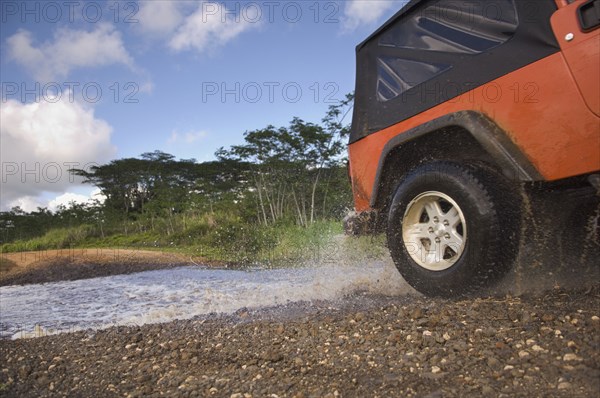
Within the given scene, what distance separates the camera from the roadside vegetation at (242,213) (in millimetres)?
13438

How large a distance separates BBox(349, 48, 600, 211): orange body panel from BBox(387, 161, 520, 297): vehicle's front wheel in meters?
0.34

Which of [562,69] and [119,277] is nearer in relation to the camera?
[562,69]

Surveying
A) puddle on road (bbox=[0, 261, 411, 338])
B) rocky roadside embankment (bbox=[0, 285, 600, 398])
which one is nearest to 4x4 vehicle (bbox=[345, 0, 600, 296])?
rocky roadside embankment (bbox=[0, 285, 600, 398])

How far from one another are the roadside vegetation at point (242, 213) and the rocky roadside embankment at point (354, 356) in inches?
319

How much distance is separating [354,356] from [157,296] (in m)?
4.55

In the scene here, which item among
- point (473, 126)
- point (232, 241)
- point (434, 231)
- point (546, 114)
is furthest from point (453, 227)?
point (232, 241)

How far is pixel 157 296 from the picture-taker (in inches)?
233

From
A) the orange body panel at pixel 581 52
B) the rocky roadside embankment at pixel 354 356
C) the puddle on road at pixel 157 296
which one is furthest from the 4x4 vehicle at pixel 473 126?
the puddle on road at pixel 157 296

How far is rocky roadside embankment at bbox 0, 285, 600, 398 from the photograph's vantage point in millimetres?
1652

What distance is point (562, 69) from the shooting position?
7.61ft

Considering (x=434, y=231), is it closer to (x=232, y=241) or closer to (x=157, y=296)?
(x=157, y=296)

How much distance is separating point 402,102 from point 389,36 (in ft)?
2.40

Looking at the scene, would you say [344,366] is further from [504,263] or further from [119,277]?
[119,277]

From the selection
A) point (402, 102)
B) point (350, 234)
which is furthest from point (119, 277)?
point (402, 102)
